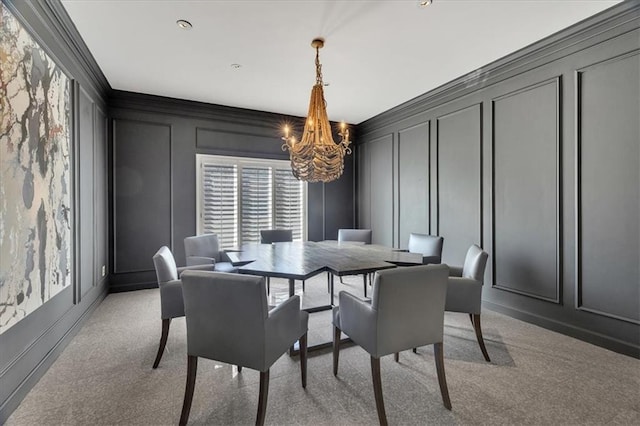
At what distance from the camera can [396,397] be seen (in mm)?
1905

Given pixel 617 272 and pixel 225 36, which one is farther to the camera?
pixel 225 36

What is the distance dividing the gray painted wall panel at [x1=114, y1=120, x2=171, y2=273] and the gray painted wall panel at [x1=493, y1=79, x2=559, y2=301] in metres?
4.45

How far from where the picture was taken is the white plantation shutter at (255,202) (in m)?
5.00

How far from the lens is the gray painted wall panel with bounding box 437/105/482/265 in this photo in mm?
3676

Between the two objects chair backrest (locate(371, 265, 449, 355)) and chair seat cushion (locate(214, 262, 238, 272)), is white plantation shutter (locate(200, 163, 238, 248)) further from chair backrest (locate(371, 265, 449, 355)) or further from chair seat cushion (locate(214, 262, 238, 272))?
chair backrest (locate(371, 265, 449, 355))

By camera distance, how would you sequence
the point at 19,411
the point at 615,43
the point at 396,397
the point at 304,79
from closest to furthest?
the point at 19,411 → the point at 396,397 → the point at 615,43 → the point at 304,79

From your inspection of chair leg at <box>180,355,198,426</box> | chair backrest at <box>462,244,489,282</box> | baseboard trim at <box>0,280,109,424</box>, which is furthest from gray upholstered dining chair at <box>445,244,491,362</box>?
baseboard trim at <box>0,280,109,424</box>

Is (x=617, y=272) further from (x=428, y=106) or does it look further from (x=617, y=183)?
(x=428, y=106)

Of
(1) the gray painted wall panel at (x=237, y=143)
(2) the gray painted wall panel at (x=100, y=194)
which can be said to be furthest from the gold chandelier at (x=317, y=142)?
(2) the gray painted wall panel at (x=100, y=194)

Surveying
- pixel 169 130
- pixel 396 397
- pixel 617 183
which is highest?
pixel 169 130

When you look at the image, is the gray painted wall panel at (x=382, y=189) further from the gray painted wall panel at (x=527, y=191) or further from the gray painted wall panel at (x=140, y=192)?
the gray painted wall panel at (x=140, y=192)

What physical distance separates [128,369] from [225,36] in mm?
2886

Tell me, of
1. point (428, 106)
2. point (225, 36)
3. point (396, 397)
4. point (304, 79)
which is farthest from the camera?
point (428, 106)

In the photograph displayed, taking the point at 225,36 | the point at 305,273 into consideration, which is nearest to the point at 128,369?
the point at 305,273
